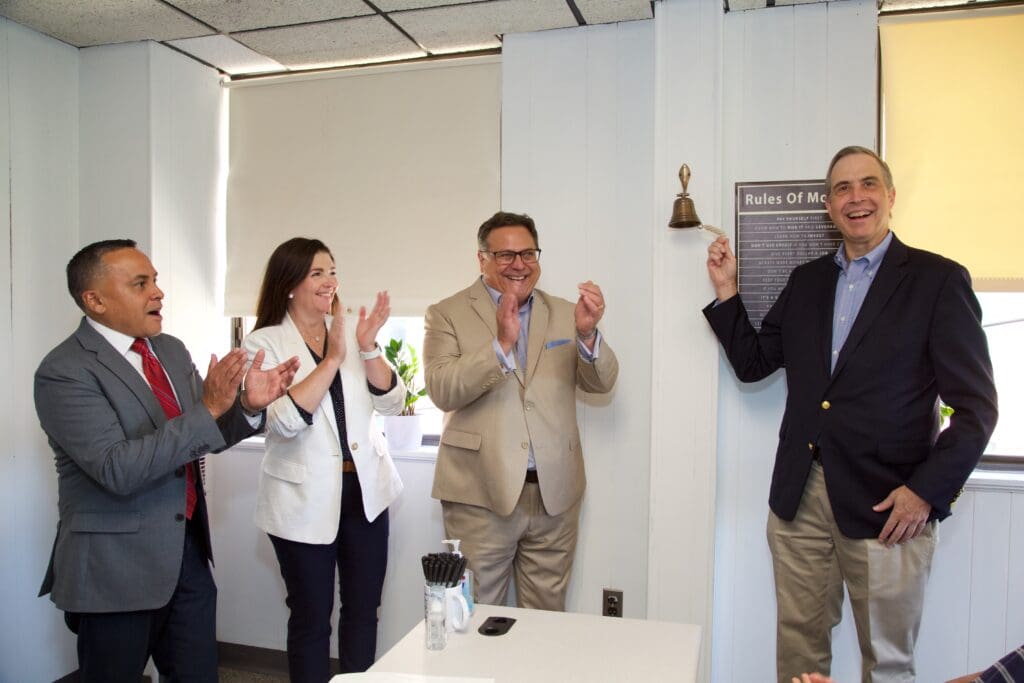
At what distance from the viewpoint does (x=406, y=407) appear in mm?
3432

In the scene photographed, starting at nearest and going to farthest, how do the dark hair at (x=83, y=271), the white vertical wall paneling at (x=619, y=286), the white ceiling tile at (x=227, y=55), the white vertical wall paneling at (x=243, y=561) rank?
1. the dark hair at (x=83, y=271)
2. the white vertical wall paneling at (x=619, y=286)
3. the white ceiling tile at (x=227, y=55)
4. the white vertical wall paneling at (x=243, y=561)

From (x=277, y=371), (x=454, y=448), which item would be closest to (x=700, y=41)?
(x=454, y=448)

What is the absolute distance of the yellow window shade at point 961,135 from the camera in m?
2.76

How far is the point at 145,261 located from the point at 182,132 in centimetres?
152

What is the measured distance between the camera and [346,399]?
2.69m

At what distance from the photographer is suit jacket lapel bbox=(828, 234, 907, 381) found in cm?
228

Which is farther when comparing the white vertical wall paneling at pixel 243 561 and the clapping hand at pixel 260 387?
the white vertical wall paneling at pixel 243 561

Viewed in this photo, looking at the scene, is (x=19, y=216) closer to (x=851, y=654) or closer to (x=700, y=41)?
(x=700, y=41)

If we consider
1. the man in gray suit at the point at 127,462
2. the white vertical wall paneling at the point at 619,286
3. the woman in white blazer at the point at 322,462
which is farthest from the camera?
the white vertical wall paneling at the point at 619,286

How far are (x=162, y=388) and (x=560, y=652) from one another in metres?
1.43

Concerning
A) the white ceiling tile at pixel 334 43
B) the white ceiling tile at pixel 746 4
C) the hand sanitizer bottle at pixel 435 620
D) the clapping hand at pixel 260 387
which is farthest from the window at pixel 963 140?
the clapping hand at pixel 260 387

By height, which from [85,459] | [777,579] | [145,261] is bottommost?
[777,579]

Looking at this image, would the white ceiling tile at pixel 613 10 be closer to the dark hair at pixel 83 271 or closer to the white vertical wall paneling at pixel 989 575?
the dark hair at pixel 83 271

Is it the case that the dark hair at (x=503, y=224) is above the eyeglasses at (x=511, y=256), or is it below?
above
